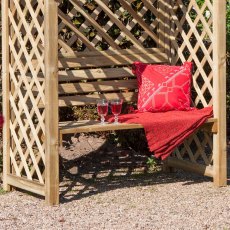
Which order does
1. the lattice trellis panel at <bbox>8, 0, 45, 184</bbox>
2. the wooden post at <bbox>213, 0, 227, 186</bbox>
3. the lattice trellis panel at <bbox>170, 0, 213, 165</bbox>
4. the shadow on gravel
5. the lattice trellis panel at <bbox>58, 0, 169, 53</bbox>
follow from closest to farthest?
the lattice trellis panel at <bbox>8, 0, 45, 184</bbox>
the wooden post at <bbox>213, 0, 227, 186</bbox>
the shadow on gravel
the lattice trellis panel at <bbox>170, 0, 213, 165</bbox>
the lattice trellis panel at <bbox>58, 0, 169, 53</bbox>

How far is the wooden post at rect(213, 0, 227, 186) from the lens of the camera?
20.2 feet

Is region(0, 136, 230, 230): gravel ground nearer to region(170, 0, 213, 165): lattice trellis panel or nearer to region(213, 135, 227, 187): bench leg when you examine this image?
region(213, 135, 227, 187): bench leg

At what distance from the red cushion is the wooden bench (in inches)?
9.2

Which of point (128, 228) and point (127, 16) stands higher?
point (127, 16)

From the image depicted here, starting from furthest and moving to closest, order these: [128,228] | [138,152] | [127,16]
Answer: [138,152] → [127,16] → [128,228]

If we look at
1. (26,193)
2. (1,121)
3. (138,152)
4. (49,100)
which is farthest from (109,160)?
(1,121)

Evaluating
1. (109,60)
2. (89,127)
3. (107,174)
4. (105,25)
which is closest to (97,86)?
(109,60)

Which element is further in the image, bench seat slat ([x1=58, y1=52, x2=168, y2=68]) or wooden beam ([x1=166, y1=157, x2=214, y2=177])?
bench seat slat ([x1=58, y1=52, x2=168, y2=68])

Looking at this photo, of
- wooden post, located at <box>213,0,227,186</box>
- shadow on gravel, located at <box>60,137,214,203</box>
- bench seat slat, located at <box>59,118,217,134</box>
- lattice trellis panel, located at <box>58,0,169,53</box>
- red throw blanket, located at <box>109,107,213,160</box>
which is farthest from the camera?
lattice trellis panel, located at <box>58,0,169,53</box>

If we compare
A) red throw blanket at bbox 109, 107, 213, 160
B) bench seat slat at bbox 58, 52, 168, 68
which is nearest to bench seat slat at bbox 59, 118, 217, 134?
red throw blanket at bbox 109, 107, 213, 160

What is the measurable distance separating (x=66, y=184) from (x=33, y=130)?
0.86 meters

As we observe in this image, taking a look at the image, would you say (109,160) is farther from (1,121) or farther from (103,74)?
(1,121)

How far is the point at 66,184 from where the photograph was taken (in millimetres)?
6527

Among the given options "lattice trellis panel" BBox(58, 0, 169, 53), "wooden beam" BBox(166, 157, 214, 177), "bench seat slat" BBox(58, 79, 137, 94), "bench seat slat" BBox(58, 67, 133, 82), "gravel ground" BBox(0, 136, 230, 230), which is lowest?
"gravel ground" BBox(0, 136, 230, 230)
